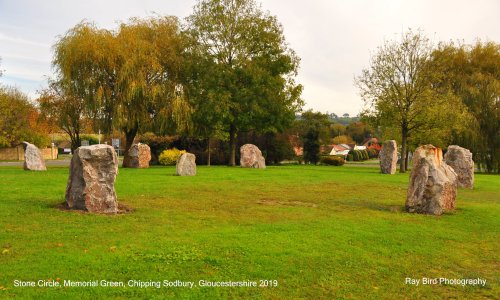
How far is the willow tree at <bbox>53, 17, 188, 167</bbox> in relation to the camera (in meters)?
25.7

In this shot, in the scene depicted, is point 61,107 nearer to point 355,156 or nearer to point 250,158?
point 250,158

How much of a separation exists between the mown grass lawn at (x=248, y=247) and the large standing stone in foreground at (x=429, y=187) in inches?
17.7

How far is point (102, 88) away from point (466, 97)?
2643 cm

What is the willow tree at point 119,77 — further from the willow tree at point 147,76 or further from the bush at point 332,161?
the bush at point 332,161

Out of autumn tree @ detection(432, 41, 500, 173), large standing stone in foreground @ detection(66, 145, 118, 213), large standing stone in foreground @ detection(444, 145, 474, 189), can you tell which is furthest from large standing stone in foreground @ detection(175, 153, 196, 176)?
autumn tree @ detection(432, 41, 500, 173)

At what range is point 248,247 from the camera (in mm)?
6926

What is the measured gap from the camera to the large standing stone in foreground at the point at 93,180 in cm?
966

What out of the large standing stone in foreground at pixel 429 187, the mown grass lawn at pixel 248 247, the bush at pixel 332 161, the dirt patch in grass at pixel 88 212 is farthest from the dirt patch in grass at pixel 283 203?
the bush at pixel 332 161

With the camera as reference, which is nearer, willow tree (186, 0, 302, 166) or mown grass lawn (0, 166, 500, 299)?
mown grass lawn (0, 166, 500, 299)

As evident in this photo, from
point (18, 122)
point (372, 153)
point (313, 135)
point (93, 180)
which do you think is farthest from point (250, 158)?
point (372, 153)

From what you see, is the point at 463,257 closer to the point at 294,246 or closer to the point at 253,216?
the point at 294,246

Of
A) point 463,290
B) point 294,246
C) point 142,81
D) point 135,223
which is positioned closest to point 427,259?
point 463,290

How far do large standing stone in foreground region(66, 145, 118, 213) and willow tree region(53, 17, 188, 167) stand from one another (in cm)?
1644

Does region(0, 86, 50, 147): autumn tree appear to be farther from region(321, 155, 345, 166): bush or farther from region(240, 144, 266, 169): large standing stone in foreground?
region(321, 155, 345, 166): bush
